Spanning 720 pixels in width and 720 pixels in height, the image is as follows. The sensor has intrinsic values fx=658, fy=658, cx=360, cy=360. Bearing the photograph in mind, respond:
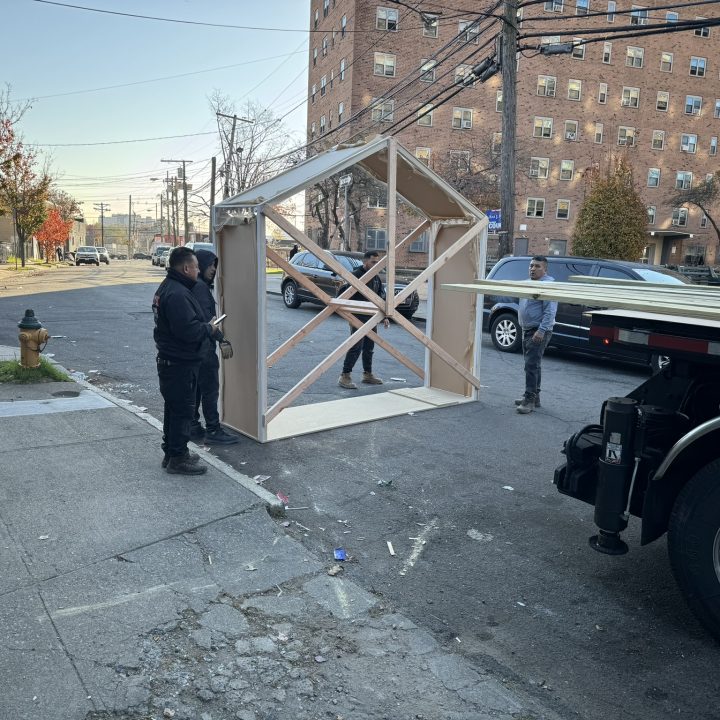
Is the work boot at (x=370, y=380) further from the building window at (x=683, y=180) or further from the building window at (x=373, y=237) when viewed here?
the building window at (x=683, y=180)

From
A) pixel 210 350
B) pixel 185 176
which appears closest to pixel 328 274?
pixel 210 350

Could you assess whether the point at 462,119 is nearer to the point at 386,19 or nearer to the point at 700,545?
the point at 386,19

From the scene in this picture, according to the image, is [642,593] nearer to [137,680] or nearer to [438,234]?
[137,680]

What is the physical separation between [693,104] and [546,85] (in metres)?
12.6

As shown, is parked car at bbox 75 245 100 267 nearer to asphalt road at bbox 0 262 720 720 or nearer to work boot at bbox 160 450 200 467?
asphalt road at bbox 0 262 720 720

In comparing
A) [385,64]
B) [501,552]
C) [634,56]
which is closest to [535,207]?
[634,56]

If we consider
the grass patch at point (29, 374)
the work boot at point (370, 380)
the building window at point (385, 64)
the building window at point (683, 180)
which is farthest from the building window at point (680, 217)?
the grass patch at point (29, 374)

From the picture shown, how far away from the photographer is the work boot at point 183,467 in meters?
5.30

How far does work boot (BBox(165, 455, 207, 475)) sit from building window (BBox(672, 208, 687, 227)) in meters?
52.3

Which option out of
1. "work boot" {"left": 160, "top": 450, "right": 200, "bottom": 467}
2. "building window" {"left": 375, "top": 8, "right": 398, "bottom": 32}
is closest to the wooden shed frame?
"work boot" {"left": 160, "top": 450, "right": 200, "bottom": 467}

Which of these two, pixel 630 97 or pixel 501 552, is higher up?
pixel 630 97

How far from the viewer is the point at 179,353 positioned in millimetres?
5242

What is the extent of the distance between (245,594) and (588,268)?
9805mm

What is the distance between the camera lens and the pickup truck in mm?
3268
